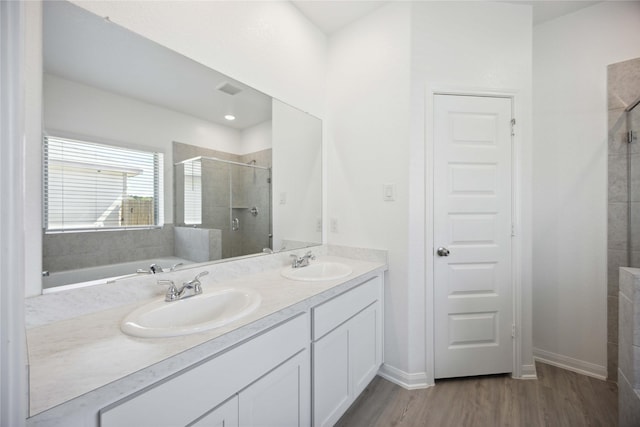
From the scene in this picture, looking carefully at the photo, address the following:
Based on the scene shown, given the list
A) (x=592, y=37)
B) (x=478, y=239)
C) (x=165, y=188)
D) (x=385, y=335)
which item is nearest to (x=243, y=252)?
→ (x=165, y=188)

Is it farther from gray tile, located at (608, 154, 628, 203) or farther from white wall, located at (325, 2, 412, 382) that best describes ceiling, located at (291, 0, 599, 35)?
gray tile, located at (608, 154, 628, 203)

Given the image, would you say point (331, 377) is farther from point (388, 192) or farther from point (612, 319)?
point (612, 319)

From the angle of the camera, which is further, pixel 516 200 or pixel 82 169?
pixel 516 200

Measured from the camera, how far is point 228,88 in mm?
1483

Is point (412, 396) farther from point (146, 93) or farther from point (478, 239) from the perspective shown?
point (146, 93)

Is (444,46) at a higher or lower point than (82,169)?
higher

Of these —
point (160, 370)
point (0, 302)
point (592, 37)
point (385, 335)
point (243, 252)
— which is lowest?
point (385, 335)

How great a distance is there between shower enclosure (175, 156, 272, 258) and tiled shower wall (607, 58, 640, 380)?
2416mm

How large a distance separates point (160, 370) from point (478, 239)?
1928 millimetres

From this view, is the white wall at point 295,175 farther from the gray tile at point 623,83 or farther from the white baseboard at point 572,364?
the gray tile at point 623,83

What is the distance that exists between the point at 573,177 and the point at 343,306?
80.0 inches

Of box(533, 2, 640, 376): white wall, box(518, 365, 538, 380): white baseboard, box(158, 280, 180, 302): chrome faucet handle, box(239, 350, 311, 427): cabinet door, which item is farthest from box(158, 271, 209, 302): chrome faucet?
box(533, 2, 640, 376): white wall

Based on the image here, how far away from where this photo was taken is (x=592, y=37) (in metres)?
1.90

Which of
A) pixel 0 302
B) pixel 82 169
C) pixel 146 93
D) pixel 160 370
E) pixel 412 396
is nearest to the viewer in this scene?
Answer: pixel 0 302
